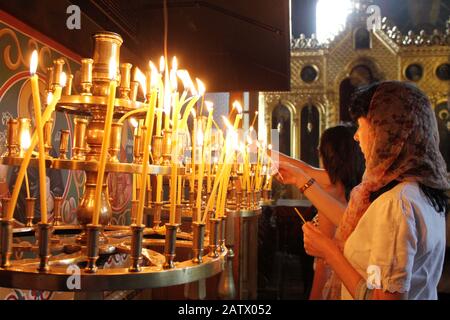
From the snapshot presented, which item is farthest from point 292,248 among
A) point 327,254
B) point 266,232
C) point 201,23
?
point 327,254

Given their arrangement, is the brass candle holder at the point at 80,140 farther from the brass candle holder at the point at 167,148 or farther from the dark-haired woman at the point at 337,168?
the dark-haired woman at the point at 337,168

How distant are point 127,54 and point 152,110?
2.37m

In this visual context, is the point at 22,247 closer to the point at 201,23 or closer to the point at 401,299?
the point at 401,299

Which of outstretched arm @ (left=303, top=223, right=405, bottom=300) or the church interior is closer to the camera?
the church interior

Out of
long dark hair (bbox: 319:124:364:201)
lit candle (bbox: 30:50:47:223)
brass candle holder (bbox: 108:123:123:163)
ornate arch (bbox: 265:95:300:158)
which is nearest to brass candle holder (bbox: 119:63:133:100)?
brass candle holder (bbox: 108:123:123:163)

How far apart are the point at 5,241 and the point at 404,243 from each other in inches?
41.6

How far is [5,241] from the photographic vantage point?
0.68 metres

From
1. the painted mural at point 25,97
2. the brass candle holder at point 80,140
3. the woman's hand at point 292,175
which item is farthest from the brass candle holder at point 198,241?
the woman's hand at point 292,175

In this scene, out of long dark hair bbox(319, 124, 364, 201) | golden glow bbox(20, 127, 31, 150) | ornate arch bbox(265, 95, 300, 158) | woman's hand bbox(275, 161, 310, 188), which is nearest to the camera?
golden glow bbox(20, 127, 31, 150)

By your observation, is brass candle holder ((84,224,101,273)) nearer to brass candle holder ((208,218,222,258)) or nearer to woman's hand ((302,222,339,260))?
brass candle holder ((208,218,222,258))

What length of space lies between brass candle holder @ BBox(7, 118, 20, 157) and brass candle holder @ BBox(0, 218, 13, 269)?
0.79ft

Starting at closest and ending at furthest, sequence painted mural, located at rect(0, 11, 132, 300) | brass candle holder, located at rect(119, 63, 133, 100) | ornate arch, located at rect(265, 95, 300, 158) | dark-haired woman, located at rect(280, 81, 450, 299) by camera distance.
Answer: brass candle holder, located at rect(119, 63, 133, 100), dark-haired woman, located at rect(280, 81, 450, 299), painted mural, located at rect(0, 11, 132, 300), ornate arch, located at rect(265, 95, 300, 158)

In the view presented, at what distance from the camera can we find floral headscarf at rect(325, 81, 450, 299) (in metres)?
1.31

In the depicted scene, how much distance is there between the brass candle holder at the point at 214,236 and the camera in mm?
855
